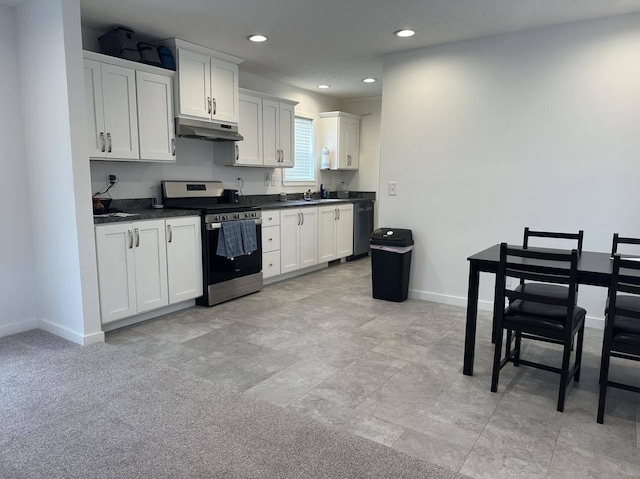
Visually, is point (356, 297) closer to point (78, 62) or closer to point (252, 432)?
point (252, 432)

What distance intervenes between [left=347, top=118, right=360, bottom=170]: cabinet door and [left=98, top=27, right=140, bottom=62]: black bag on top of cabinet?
12.2 feet

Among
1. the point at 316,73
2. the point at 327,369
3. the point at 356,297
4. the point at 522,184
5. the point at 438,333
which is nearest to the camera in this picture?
the point at 327,369

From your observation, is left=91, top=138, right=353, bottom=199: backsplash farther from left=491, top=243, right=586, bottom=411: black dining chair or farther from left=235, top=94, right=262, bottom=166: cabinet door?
left=491, top=243, right=586, bottom=411: black dining chair

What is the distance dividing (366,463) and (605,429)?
4.20ft

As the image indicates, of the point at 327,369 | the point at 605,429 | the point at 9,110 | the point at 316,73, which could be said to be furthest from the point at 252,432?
the point at 316,73

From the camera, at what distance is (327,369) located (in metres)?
2.86

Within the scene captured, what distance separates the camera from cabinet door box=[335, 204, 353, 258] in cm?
615

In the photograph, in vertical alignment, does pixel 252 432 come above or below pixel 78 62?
below

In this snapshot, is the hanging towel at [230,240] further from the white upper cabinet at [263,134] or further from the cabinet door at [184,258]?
the white upper cabinet at [263,134]

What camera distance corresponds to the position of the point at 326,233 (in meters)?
5.91

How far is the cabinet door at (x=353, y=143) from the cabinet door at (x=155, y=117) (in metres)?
3.41

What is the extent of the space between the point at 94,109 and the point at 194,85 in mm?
1060

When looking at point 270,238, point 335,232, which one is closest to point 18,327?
point 270,238

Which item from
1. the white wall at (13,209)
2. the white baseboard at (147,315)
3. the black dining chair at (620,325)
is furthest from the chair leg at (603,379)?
the white wall at (13,209)
